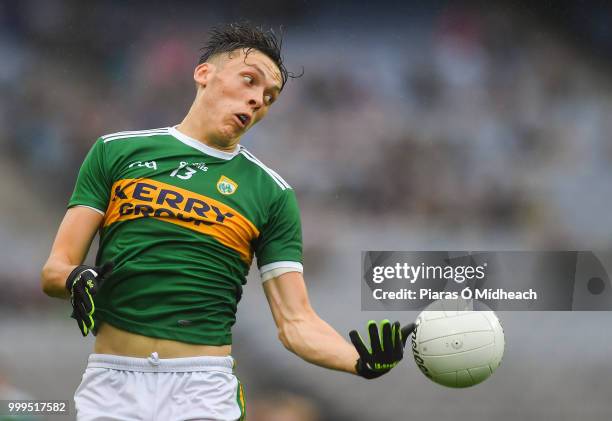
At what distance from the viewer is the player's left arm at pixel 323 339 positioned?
9.02 ft

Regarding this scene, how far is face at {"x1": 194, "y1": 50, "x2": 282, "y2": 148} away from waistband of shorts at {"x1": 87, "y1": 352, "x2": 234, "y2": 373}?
0.86 meters

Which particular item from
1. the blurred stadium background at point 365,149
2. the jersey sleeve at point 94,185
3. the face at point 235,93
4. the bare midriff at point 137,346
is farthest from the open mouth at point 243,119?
the blurred stadium background at point 365,149

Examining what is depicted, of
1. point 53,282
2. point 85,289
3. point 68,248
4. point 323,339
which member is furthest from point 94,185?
point 323,339

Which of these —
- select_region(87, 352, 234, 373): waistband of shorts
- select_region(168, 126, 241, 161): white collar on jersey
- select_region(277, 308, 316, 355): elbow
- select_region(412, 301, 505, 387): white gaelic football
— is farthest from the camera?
select_region(412, 301, 505, 387): white gaelic football

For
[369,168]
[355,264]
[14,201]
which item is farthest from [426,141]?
[14,201]

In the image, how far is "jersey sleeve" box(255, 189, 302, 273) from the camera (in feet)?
10.7

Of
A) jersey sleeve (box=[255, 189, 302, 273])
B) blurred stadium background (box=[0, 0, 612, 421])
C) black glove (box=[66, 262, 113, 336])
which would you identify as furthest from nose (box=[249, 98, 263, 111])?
blurred stadium background (box=[0, 0, 612, 421])

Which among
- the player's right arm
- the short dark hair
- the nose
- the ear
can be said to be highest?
the short dark hair

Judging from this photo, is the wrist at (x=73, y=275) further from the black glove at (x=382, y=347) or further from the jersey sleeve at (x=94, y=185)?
the black glove at (x=382, y=347)

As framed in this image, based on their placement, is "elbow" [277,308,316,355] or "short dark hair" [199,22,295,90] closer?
"elbow" [277,308,316,355]

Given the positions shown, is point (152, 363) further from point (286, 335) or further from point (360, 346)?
point (360, 346)

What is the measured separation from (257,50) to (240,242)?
807 millimetres

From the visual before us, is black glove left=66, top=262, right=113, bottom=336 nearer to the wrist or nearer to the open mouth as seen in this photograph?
the wrist

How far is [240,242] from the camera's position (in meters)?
3.19
